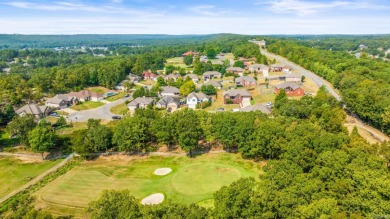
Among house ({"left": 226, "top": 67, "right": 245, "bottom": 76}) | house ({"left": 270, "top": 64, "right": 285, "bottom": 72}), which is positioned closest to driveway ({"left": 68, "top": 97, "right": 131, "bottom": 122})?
house ({"left": 226, "top": 67, "right": 245, "bottom": 76})

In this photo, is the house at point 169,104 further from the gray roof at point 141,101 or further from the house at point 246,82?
the house at point 246,82

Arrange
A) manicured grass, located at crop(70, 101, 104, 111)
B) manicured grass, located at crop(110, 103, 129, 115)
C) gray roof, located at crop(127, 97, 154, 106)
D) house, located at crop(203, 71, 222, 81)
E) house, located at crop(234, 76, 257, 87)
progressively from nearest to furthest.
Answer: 1. manicured grass, located at crop(110, 103, 129, 115)
2. gray roof, located at crop(127, 97, 154, 106)
3. manicured grass, located at crop(70, 101, 104, 111)
4. house, located at crop(234, 76, 257, 87)
5. house, located at crop(203, 71, 222, 81)

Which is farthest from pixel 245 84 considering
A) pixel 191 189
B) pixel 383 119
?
pixel 191 189

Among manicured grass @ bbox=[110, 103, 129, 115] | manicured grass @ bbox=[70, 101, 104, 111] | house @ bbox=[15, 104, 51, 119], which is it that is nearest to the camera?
house @ bbox=[15, 104, 51, 119]

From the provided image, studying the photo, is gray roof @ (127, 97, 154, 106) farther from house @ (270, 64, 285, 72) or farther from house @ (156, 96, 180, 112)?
house @ (270, 64, 285, 72)

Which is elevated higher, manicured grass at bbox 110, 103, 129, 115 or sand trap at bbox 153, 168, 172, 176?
manicured grass at bbox 110, 103, 129, 115

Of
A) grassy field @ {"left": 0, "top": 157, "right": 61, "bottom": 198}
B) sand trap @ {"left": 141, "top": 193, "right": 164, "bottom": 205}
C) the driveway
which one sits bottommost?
grassy field @ {"left": 0, "top": 157, "right": 61, "bottom": 198}

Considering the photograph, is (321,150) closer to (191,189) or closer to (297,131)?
(297,131)
